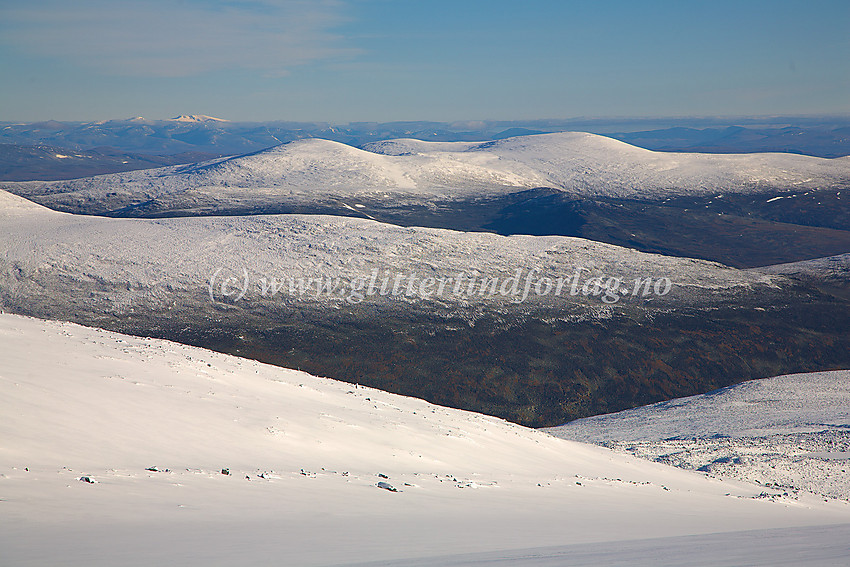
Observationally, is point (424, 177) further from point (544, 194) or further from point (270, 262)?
point (270, 262)

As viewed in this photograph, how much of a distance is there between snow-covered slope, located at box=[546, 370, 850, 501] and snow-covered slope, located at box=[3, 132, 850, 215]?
86217 mm

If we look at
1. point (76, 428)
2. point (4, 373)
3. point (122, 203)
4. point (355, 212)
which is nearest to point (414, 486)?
point (76, 428)

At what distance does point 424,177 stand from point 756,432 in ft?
380

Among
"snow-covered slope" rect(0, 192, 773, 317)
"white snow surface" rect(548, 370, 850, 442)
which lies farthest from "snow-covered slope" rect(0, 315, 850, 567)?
"snow-covered slope" rect(0, 192, 773, 317)

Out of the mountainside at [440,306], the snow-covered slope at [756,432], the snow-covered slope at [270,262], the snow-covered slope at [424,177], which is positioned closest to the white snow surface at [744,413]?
the snow-covered slope at [756,432]

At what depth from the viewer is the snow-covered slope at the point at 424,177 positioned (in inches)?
4624

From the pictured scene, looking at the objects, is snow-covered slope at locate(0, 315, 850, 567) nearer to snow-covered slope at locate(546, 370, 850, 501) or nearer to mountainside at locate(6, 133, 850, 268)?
snow-covered slope at locate(546, 370, 850, 501)

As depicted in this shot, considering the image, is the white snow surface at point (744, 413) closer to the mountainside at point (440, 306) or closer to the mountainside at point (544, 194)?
the mountainside at point (440, 306)

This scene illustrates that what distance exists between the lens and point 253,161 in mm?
138750

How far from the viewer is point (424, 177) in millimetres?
136000

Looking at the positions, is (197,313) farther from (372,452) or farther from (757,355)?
(757,355)

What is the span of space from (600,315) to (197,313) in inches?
1083

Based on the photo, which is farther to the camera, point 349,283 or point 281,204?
point 281,204

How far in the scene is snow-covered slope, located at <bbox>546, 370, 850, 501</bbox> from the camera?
19047mm
